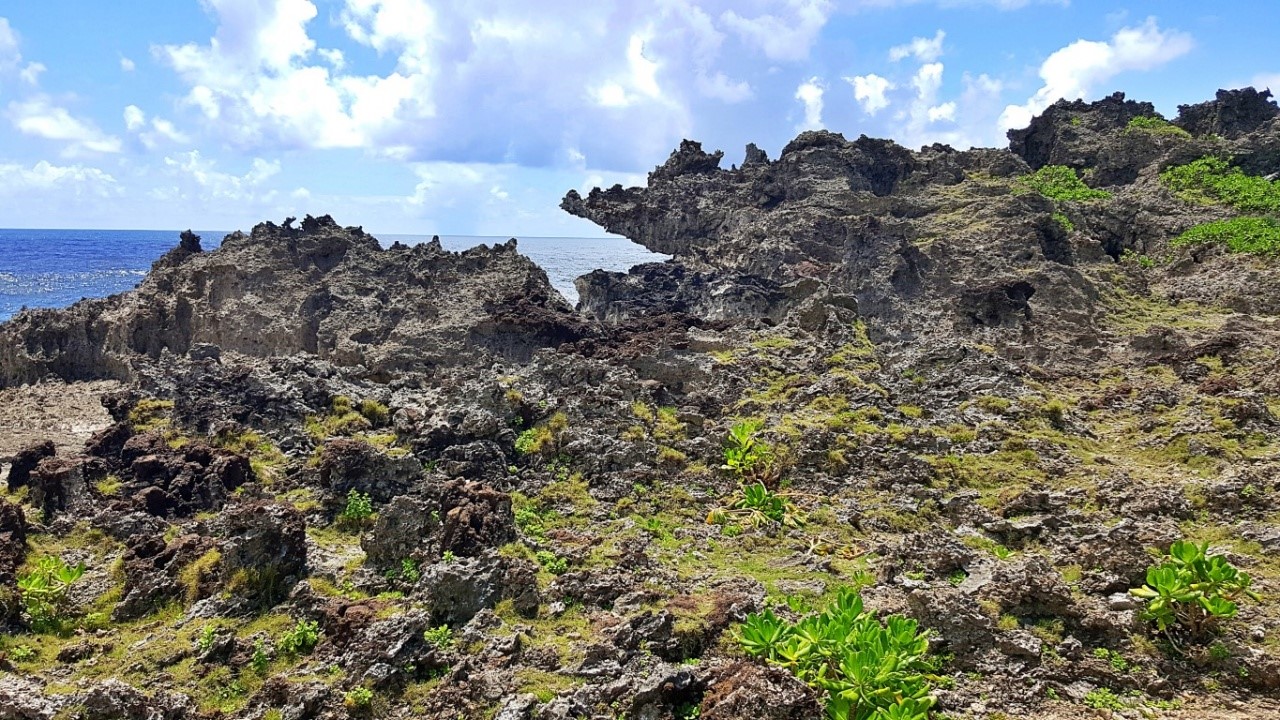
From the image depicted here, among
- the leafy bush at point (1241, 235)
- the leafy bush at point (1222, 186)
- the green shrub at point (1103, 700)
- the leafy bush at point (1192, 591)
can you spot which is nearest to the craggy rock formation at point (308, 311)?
the leafy bush at point (1192, 591)

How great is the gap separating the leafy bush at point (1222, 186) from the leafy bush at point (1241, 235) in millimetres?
2721

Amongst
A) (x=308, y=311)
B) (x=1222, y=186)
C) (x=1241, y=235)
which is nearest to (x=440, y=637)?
(x=308, y=311)

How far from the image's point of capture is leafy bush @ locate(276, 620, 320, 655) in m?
12.8

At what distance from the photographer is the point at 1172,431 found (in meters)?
21.0

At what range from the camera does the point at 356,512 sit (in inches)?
748

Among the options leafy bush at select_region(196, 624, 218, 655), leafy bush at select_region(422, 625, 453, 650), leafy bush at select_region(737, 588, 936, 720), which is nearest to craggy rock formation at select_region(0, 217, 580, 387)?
leafy bush at select_region(196, 624, 218, 655)

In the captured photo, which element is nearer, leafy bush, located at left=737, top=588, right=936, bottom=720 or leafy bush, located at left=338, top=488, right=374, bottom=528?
leafy bush, located at left=737, top=588, right=936, bottom=720

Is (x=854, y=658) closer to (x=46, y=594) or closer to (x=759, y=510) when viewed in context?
(x=759, y=510)

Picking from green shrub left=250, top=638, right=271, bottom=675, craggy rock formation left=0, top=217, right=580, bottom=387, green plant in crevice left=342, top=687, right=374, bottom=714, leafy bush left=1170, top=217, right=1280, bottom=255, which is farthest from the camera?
leafy bush left=1170, top=217, right=1280, bottom=255

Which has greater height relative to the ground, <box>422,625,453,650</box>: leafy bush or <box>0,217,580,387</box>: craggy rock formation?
<box>0,217,580,387</box>: craggy rock formation

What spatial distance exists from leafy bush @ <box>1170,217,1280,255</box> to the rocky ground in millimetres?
683

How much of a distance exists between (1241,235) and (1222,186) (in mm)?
7686

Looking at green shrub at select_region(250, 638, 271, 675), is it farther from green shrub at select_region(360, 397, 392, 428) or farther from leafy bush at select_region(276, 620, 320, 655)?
green shrub at select_region(360, 397, 392, 428)

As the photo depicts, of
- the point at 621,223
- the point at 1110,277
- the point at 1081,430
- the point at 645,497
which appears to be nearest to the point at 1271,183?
the point at 1110,277
